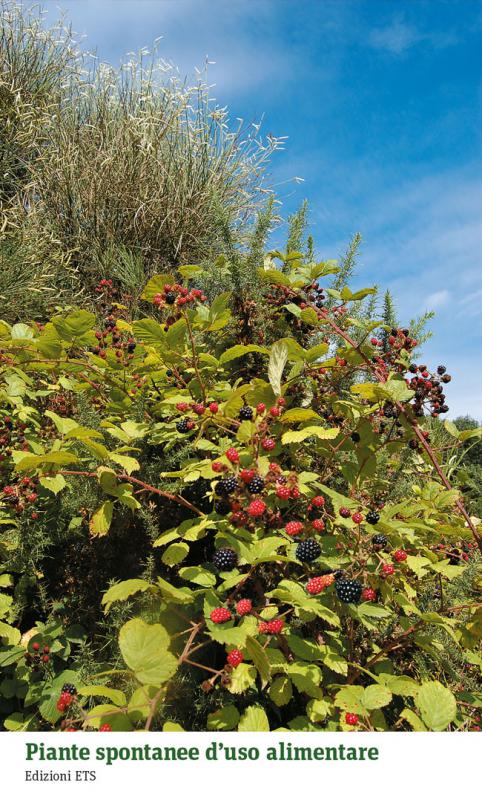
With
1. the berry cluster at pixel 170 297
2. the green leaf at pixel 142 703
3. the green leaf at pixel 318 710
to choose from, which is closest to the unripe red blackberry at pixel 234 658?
the green leaf at pixel 142 703

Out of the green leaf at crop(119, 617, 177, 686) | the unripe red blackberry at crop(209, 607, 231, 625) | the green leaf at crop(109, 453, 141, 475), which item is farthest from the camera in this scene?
the green leaf at crop(109, 453, 141, 475)

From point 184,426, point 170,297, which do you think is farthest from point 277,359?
point 170,297

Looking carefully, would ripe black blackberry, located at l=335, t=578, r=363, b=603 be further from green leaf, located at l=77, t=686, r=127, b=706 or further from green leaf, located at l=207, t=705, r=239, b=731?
green leaf, located at l=77, t=686, r=127, b=706

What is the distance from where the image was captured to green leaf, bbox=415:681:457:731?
53.3 inches

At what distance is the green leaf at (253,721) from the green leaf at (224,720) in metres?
0.02

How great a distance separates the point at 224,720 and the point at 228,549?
0.46 m

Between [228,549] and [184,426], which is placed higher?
[184,426]

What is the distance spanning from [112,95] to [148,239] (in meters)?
3.38

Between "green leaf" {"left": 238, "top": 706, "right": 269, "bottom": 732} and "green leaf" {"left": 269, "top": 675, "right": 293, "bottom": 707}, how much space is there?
0.05 metres

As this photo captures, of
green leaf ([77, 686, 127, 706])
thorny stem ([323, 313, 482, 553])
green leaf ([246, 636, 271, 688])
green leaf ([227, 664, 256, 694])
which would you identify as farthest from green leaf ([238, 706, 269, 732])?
thorny stem ([323, 313, 482, 553])

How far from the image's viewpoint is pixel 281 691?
144 cm

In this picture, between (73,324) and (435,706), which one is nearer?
(435,706)

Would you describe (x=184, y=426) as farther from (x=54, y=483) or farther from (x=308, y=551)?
(x=308, y=551)

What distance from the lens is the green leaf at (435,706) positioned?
→ 135 centimetres
